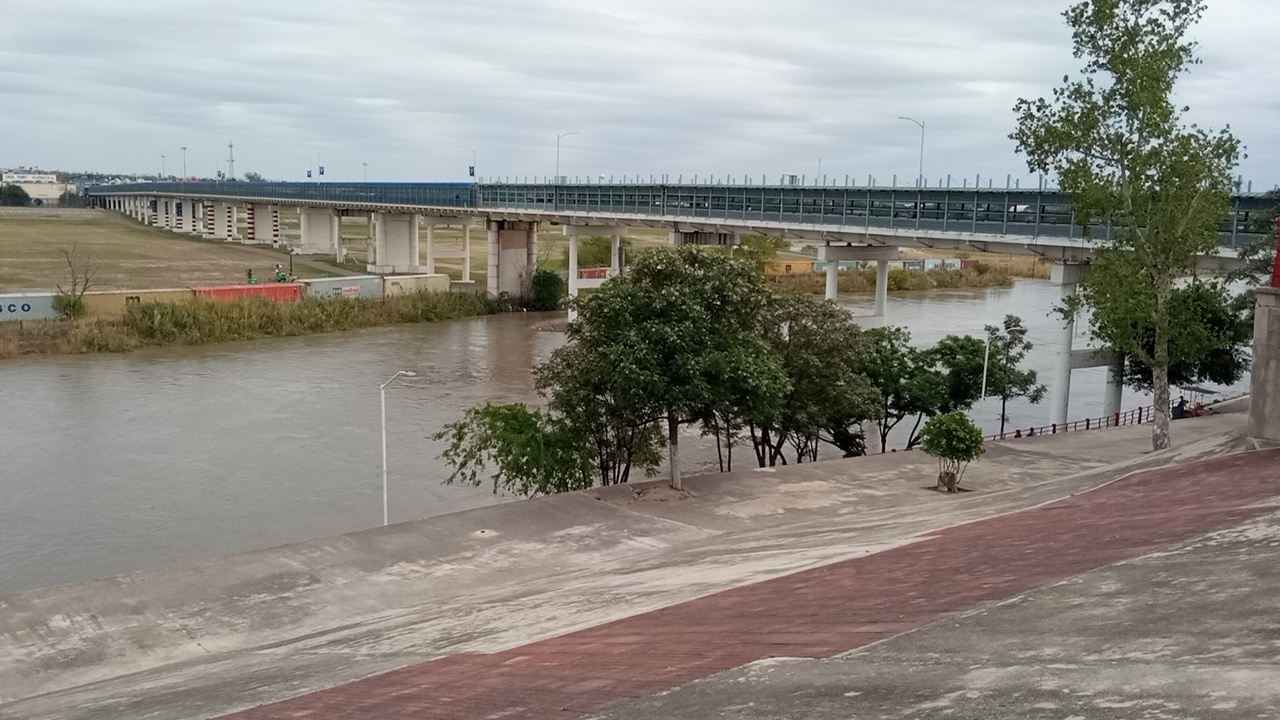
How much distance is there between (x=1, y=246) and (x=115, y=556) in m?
93.3

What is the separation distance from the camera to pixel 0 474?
1144 inches

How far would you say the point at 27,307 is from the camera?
2200 inches

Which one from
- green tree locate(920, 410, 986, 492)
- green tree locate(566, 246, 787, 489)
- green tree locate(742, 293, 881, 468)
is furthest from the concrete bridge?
green tree locate(566, 246, 787, 489)

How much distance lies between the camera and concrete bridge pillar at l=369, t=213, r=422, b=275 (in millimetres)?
93125

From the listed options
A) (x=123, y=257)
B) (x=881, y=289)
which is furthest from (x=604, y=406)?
(x=123, y=257)

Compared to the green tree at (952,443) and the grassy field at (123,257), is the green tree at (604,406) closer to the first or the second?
the green tree at (952,443)

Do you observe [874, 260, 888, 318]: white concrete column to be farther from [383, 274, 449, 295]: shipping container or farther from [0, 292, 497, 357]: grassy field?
[383, 274, 449, 295]: shipping container

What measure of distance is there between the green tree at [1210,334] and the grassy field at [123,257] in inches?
2549

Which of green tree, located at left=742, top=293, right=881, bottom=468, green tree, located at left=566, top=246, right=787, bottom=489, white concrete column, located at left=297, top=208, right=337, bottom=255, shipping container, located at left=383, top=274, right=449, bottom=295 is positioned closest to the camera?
green tree, located at left=566, top=246, right=787, bottom=489

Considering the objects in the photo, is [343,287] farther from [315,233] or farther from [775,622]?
[775,622]

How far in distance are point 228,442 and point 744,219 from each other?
2725cm

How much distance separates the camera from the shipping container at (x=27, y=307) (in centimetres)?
5531

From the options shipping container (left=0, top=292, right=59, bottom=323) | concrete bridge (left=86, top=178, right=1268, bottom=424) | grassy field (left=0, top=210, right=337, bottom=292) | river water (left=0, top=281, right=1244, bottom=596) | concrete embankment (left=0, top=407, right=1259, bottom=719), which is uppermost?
concrete bridge (left=86, top=178, right=1268, bottom=424)

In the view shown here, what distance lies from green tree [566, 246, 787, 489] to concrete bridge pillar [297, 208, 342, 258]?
93.1 m
